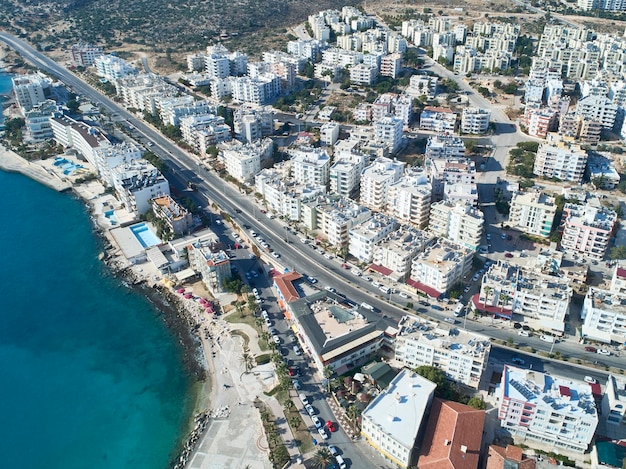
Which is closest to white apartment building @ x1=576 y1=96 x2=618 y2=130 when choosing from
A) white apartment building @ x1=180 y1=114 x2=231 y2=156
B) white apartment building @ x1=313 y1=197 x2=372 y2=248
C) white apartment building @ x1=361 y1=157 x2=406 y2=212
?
white apartment building @ x1=361 y1=157 x2=406 y2=212

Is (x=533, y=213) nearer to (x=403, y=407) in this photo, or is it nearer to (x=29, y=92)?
(x=403, y=407)

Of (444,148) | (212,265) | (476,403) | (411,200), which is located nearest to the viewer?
(476,403)

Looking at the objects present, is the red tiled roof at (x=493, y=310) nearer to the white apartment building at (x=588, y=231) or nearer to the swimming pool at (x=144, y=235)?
the white apartment building at (x=588, y=231)

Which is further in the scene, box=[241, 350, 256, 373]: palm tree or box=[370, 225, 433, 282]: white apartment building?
box=[370, 225, 433, 282]: white apartment building

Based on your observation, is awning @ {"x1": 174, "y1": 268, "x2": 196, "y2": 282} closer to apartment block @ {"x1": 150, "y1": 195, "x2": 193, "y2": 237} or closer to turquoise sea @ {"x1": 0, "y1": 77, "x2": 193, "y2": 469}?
turquoise sea @ {"x1": 0, "y1": 77, "x2": 193, "y2": 469}

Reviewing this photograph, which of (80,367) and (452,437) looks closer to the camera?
(452,437)

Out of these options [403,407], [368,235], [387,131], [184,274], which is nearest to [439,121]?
[387,131]

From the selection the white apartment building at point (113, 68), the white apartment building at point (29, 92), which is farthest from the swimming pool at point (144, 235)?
the white apartment building at point (113, 68)
